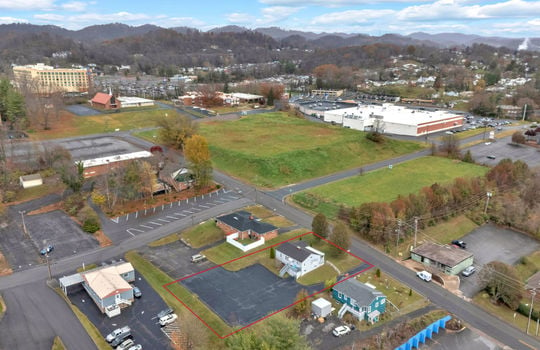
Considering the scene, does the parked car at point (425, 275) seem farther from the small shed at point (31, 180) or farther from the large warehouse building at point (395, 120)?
the large warehouse building at point (395, 120)

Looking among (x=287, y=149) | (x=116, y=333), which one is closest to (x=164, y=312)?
(x=116, y=333)

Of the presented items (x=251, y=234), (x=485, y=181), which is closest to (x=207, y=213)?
(x=251, y=234)

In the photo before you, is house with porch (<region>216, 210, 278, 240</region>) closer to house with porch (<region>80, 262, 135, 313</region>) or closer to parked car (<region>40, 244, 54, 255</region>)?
house with porch (<region>80, 262, 135, 313</region>)

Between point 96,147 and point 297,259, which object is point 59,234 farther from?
point 96,147


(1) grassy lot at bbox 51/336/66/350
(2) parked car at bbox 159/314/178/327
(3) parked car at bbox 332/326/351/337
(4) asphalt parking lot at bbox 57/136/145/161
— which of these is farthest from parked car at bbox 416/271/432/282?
(4) asphalt parking lot at bbox 57/136/145/161

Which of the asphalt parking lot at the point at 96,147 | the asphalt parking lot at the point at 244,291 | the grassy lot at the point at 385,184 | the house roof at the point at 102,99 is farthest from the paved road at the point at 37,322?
the house roof at the point at 102,99
